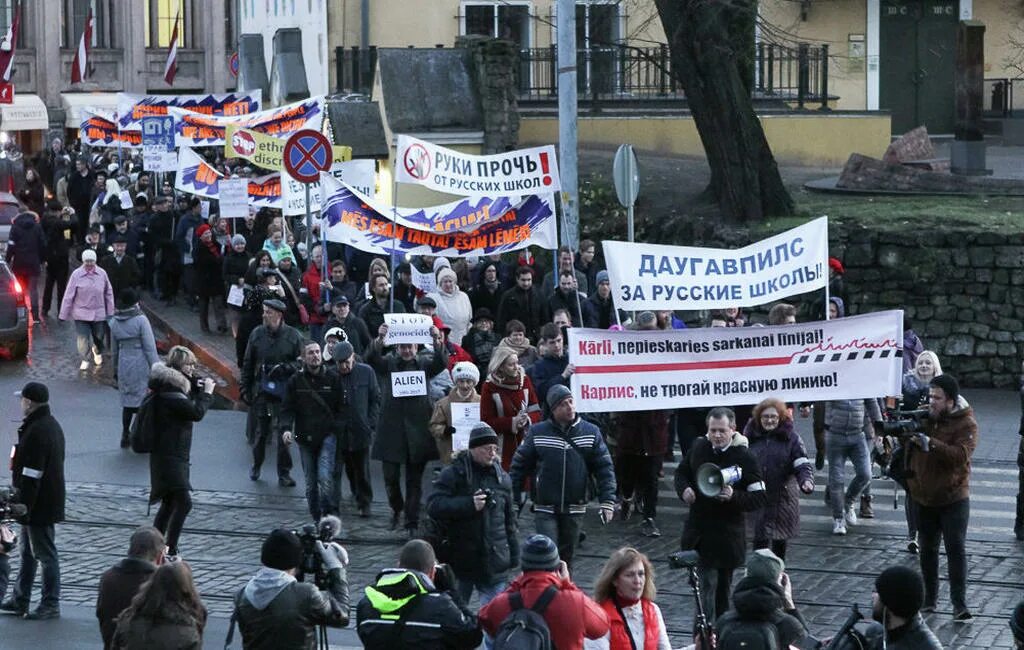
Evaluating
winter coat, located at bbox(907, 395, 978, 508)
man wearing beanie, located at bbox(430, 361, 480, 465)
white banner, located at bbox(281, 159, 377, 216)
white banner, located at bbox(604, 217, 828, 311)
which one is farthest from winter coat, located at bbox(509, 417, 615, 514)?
white banner, located at bbox(281, 159, 377, 216)

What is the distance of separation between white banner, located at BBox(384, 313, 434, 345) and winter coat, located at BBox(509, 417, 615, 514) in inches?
113

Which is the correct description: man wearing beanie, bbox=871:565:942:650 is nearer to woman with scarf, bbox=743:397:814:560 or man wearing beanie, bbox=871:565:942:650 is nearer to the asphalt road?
the asphalt road

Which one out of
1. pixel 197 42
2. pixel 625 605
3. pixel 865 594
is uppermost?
pixel 197 42

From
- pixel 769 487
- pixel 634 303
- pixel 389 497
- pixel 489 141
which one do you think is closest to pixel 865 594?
pixel 769 487

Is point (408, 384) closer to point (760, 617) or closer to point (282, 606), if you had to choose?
point (282, 606)

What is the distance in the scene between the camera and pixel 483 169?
1955cm

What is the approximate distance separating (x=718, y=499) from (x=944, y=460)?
1603 mm

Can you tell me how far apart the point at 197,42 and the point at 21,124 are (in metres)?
8.75

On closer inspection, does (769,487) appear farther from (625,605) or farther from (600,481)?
(625,605)

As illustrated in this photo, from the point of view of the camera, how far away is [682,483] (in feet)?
38.7

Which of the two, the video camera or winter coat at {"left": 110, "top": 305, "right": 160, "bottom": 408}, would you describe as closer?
the video camera

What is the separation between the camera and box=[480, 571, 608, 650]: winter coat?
862cm

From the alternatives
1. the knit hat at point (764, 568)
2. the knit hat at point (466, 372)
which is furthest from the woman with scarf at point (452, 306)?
the knit hat at point (764, 568)

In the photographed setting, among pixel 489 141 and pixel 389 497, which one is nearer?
pixel 389 497
